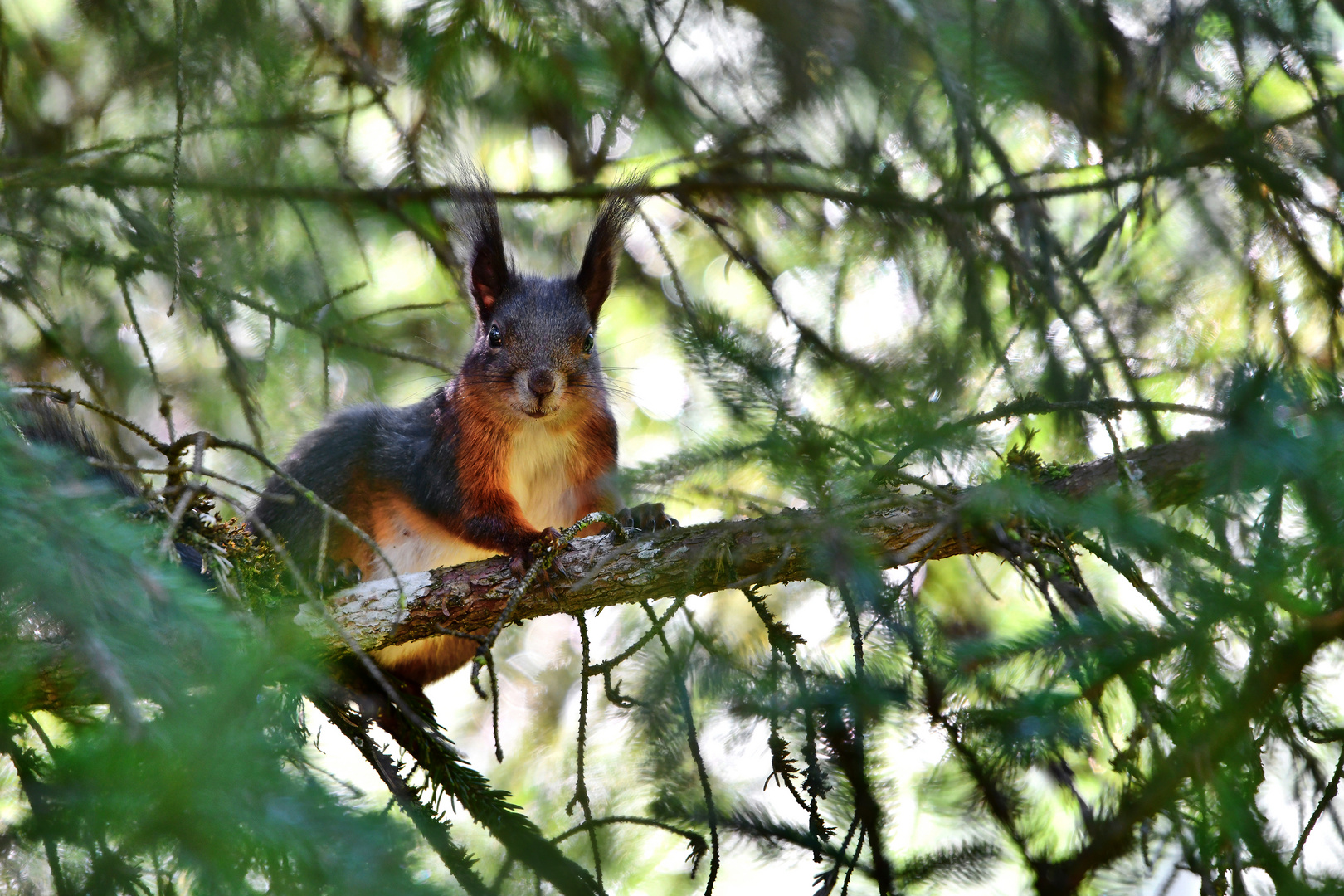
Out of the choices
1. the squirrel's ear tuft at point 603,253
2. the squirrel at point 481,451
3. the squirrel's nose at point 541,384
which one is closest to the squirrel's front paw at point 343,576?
the squirrel at point 481,451

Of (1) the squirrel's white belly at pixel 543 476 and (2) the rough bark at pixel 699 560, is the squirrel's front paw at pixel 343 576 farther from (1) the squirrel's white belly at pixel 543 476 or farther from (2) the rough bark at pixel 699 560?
(1) the squirrel's white belly at pixel 543 476

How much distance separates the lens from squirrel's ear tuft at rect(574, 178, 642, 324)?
2758mm

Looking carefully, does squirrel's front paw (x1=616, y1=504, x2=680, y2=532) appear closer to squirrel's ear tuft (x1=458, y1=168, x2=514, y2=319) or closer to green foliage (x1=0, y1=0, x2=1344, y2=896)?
green foliage (x1=0, y1=0, x2=1344, y2=896)

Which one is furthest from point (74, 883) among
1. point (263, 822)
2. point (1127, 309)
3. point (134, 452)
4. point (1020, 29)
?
point (1020, 29)


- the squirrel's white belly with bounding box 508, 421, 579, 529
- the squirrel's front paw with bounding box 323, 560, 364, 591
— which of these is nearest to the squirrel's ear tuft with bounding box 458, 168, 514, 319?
the squirrel's white belly with bounding box 508, 421, 579, 529

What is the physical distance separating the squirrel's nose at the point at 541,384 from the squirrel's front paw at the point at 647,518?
0.36m

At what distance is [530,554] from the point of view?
2137mm

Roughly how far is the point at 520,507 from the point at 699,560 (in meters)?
1.13

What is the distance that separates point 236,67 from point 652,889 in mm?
1997

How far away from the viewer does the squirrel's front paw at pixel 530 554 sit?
6.75 ft

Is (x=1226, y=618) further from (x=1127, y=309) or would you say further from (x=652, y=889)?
(x=652, y=889)

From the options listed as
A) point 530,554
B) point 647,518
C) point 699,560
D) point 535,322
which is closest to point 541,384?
point 535,322

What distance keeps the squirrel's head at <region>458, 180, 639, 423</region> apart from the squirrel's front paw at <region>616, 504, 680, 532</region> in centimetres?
35

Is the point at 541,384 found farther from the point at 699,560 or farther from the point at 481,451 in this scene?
the point at 699,560
